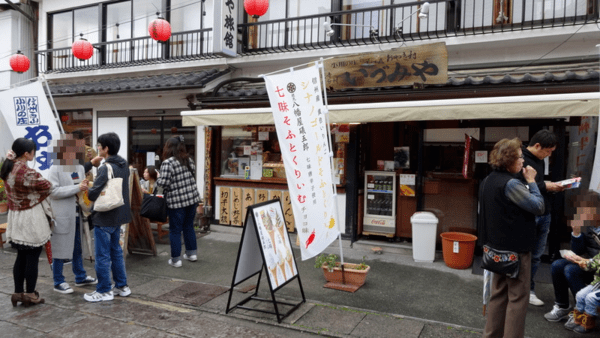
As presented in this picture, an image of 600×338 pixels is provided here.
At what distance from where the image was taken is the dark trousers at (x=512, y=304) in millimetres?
3781

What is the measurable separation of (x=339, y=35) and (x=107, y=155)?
230 inches

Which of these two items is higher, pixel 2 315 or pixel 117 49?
pixel 117 49

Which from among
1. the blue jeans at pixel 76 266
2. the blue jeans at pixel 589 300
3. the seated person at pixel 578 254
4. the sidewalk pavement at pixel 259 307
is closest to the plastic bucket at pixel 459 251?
the sidewalk pavement at pixel 259 307

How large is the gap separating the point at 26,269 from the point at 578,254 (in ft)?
21.8

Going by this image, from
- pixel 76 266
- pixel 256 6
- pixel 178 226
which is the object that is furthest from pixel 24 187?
pixel 256 6

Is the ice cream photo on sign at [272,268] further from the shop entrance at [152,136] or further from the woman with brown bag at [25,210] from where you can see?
the shop entrance at [152,136]

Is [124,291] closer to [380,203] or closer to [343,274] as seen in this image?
[343,274]

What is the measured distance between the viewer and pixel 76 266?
19.3 ft

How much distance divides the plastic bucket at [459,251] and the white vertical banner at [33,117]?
6082 millimetres

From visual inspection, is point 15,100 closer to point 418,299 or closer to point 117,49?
point 418,299

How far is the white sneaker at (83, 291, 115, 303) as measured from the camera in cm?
536

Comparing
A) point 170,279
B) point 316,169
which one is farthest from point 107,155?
point 316,169

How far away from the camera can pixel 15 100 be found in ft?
18.5

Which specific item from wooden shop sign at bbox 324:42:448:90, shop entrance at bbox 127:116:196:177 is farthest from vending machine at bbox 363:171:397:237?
shop entrance at bbox 127:116:196:177
